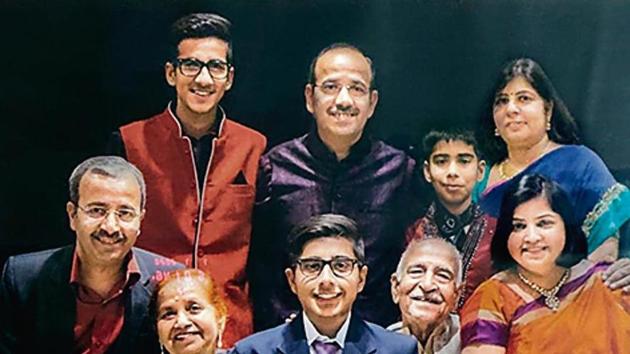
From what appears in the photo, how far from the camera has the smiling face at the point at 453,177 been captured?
110 inches

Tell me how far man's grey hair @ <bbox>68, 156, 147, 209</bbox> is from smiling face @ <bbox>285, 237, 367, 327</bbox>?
448mm

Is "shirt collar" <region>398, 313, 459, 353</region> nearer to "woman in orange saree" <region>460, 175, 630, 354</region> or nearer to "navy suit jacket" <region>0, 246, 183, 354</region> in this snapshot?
"woman in orange saree" <region>460, 175, 630, 354</region>

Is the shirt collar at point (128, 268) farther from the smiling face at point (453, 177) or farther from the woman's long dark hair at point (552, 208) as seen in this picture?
the woman's long dark hair at point (552, 208)

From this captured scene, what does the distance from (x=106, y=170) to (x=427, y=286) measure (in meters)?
0.88

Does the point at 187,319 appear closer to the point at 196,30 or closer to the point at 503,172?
the point at 196,30

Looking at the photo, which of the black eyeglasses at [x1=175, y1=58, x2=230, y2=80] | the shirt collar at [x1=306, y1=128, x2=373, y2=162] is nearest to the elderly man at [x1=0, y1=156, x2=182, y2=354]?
Result: the black eyeglasses at [x1=175, y1=58, x2=230, y2=80]

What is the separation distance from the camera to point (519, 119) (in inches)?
111

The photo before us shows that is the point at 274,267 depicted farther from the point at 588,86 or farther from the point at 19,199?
the point at 588,86

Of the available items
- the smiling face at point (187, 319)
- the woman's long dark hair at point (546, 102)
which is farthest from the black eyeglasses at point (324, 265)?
the woman's long dark hair at point (546, 102)

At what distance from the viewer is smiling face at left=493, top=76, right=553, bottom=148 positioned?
111 inches

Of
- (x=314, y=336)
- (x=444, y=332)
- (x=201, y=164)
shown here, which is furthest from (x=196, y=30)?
(x=444, y=332)

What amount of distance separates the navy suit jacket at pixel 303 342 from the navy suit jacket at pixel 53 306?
0.84ft

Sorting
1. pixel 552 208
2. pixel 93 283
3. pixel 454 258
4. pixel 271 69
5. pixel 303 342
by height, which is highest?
pixel 271 69

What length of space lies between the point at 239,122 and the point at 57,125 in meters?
0.47
